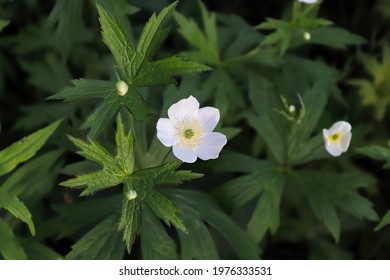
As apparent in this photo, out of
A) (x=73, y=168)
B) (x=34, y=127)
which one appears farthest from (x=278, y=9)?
(x=73, y=168)

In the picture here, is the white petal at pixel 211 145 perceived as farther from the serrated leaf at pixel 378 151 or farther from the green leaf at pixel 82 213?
the serrated leaf at pixel 378 151

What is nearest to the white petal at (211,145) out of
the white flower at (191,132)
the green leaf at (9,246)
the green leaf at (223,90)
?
the white flower at (191,132)

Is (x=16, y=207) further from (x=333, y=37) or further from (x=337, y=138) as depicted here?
(x=333, y=37)

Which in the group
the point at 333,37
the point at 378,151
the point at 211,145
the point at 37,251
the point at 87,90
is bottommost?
the point at 37,251

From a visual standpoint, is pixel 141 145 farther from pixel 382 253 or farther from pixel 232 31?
pixel 382 253

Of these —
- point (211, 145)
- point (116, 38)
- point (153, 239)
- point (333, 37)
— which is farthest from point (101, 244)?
point (333, 37)

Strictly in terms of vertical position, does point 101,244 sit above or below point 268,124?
below

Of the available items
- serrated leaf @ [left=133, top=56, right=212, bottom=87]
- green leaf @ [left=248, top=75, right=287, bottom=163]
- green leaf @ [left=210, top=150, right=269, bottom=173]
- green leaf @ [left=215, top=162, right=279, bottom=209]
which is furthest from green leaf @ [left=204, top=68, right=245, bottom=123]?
serrated leaf @ [left=133, top=56, right=212, bottom=87]
